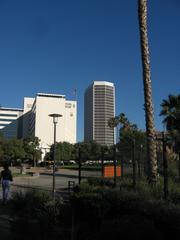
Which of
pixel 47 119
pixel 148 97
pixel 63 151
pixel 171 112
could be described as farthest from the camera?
pixel 47 119

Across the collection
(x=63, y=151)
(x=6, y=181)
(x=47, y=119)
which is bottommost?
(x=6, y=181)

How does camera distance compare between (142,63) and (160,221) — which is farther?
(142,63)

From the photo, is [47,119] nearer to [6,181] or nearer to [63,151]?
[63,151]

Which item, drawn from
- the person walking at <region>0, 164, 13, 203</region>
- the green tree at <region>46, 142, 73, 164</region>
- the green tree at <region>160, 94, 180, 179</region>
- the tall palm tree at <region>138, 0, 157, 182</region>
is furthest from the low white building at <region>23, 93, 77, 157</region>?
the tall palm tree at <region>138, 0, 157, 182</region>

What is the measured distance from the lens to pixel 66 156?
138 metres

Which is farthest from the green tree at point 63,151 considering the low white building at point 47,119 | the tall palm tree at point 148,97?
the tall palm tree at point 148,97

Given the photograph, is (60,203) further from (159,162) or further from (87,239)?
(159,162)

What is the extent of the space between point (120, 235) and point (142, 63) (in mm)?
11010

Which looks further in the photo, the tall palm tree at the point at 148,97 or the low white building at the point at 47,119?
the low white building at the point at 47,119

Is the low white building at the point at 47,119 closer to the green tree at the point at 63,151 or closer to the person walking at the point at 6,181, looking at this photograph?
the green tree at the point at 63,151

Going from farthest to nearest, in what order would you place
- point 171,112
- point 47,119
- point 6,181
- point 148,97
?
point 47,119 → point 171,112 → point 6,181 → point 148,97

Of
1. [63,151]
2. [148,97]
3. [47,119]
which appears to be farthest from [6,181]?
[47,119]

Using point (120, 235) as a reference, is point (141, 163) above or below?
above

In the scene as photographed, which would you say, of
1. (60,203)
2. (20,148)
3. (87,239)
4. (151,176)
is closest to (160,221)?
(87,239)
